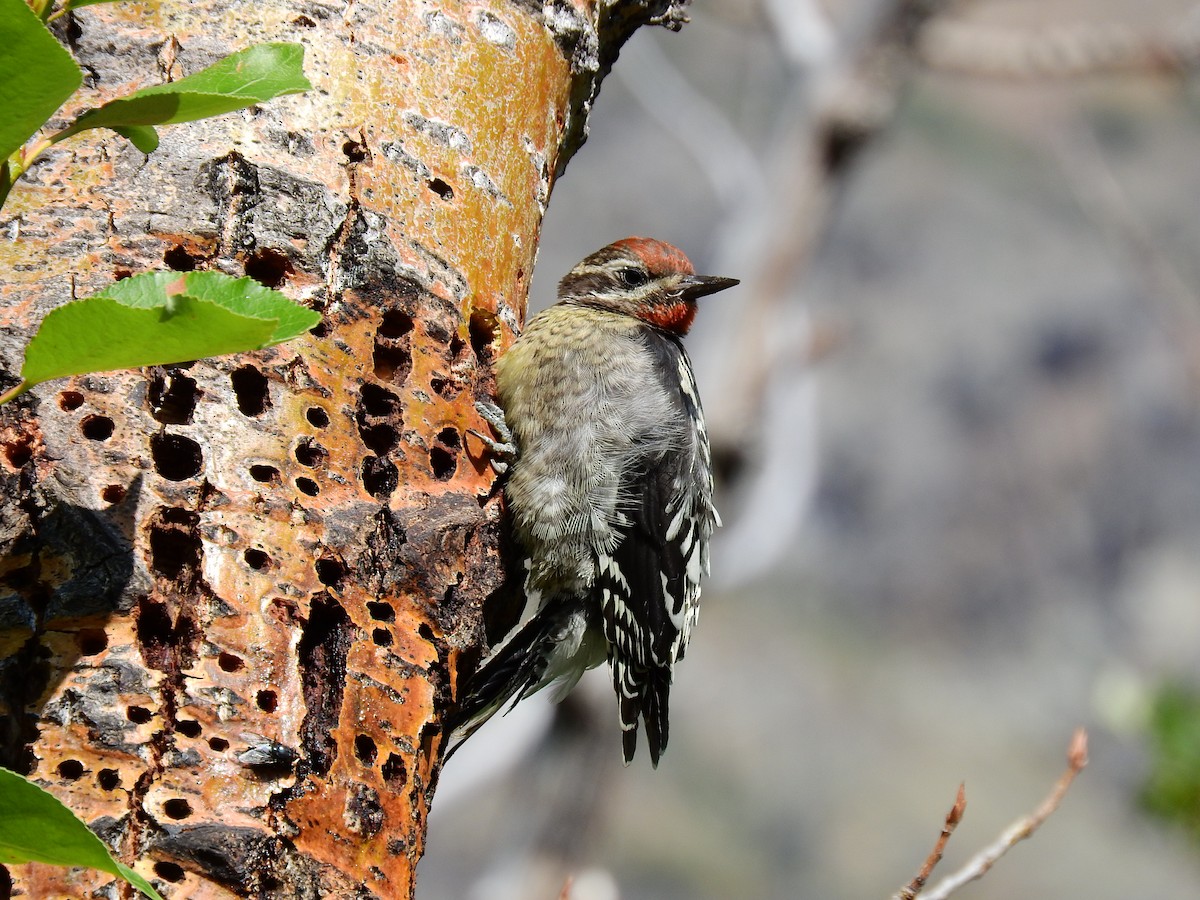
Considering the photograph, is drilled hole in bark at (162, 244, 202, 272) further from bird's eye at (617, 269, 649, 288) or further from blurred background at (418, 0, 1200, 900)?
blurred background at (418, 0, 1200, 900)

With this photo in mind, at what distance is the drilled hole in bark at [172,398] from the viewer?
1.48m

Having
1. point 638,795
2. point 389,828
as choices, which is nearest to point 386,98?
point 389,828

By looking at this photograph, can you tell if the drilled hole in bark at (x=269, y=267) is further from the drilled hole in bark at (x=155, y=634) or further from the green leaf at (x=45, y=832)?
the green leaf at (x=45, y=832)

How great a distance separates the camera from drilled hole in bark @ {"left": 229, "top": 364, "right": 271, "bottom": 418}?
1.54 meters

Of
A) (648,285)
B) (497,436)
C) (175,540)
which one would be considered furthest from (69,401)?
(648,285)

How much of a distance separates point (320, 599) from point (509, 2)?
0.98 metres

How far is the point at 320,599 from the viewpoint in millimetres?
1506

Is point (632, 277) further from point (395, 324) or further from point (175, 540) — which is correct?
point (175, 540)

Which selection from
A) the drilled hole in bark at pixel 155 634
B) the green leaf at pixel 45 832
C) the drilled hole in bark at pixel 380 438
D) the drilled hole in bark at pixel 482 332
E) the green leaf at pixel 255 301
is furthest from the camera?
the drilled hole in bark at pixel 482 332

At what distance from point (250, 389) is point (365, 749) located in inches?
18.0

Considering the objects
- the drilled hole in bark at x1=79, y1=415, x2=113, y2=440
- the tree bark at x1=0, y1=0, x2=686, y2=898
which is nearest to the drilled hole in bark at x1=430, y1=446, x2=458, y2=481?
the tree bark at x1=0, y1=0, x2=686, y2=898

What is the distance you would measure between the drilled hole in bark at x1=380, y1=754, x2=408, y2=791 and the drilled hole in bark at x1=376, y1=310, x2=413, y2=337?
1.89 ft

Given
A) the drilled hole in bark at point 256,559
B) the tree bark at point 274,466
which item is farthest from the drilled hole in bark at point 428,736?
the drilled hole in bark at point 256,559

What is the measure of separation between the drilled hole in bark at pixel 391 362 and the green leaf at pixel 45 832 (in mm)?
837
